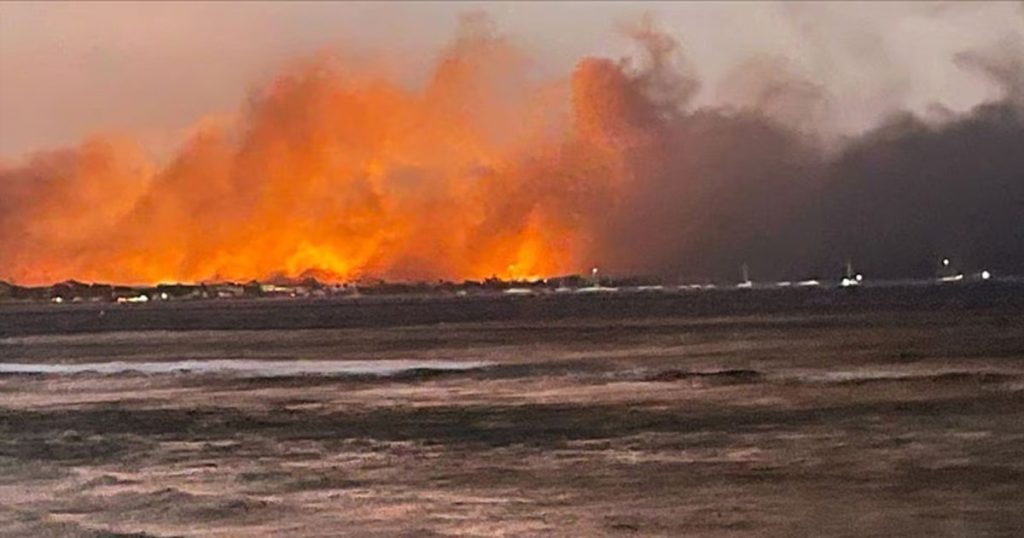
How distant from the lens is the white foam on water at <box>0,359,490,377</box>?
71.1 metres

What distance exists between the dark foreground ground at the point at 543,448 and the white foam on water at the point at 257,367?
2.25 metres

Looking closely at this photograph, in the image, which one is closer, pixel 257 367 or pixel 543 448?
pixel 543 448

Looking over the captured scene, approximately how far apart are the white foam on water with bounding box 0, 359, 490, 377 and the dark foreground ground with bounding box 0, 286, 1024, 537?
2251mm

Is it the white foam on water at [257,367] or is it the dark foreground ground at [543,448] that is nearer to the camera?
the dark foreground ground at [543,448]

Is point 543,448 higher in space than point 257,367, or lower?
lower

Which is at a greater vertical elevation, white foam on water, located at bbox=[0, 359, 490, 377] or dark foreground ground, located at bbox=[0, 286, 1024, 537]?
white foam on water, located at bbox=[0, 359, 490, 377]

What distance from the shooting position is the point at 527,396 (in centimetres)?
5247

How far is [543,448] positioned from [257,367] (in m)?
42.2

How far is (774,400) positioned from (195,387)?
80.8 ft

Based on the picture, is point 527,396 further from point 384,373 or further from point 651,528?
point 651,528

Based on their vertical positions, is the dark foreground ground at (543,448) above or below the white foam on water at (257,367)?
below

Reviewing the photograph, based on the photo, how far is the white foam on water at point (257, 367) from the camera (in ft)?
233

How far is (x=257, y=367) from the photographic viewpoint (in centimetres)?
7656

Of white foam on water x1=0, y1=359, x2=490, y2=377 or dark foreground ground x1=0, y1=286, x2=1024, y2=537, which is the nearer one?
dark foreground ground x1=0, y1=286, x2=1024, y2=537
